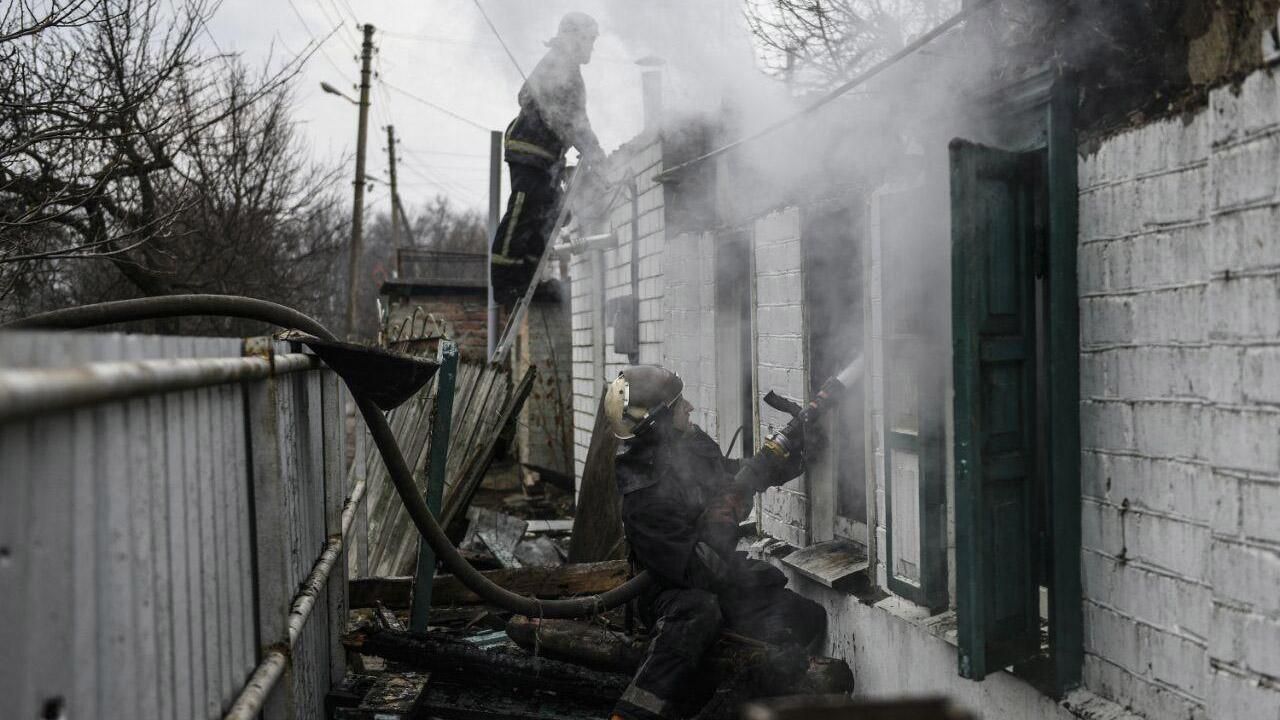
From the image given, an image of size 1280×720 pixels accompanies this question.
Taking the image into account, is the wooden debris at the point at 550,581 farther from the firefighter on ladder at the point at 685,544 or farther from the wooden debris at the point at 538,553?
the wooden debris at the point at 538,553

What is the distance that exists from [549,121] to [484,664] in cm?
466

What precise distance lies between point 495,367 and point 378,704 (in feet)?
12.9

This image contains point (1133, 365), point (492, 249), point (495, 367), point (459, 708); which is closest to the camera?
point (1133, 365)

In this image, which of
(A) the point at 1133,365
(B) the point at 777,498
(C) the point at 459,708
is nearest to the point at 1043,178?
(A) the point at 1133,365

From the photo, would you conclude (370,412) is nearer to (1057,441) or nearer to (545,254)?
(1057,441)

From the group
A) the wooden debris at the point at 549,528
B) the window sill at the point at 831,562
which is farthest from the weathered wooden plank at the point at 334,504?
the wooden debris at the point at 549,528

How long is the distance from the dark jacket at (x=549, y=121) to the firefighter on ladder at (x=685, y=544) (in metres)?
3.53

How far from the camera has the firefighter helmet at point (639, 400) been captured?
475cm

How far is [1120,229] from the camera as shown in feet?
9.66

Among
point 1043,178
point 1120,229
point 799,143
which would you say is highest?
point 799,143

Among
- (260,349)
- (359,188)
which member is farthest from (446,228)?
(260,349)

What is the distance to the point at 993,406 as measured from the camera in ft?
10.6

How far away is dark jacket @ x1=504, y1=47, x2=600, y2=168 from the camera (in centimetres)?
753

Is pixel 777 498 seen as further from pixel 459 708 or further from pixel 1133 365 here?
pixel 1133 365
